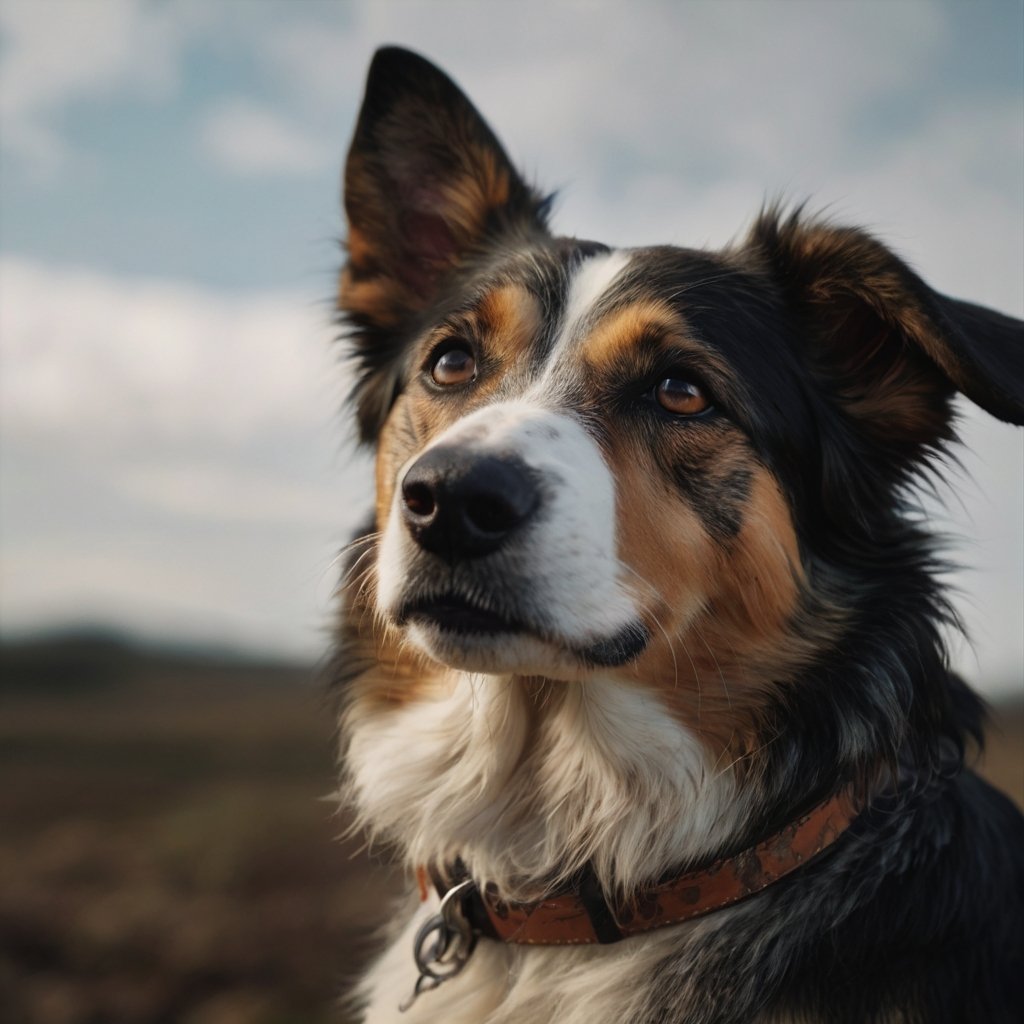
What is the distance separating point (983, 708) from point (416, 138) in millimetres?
2664

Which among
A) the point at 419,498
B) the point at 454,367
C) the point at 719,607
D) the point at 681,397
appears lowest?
the point at 719,607

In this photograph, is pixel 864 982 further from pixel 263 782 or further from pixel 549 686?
pixel 263 782

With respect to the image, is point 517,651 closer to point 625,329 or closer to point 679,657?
point 679,657

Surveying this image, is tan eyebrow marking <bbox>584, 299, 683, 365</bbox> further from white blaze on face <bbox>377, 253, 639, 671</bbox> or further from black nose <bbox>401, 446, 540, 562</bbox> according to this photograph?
black nose <bbox>401, 446, 540, 562</bbox>

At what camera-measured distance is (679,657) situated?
114 inches

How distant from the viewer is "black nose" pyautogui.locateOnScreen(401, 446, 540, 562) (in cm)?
230

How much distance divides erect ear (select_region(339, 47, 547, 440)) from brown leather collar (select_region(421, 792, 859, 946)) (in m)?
1.72

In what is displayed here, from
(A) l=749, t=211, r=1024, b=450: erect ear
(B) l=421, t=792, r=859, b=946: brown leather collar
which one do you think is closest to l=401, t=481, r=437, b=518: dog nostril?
(B) l=421, t=792, r=859, b=946: brown leather collar

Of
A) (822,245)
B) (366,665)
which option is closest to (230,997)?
(366,665)

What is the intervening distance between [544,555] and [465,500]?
0.24 metres

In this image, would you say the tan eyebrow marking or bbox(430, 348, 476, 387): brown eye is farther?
bbox(430, 348, 476, 387): brown eye

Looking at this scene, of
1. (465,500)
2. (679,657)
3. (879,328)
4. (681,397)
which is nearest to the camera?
(465,500)

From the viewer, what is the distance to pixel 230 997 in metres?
6.13

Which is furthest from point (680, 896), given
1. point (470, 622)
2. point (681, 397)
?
point (681, 397)
